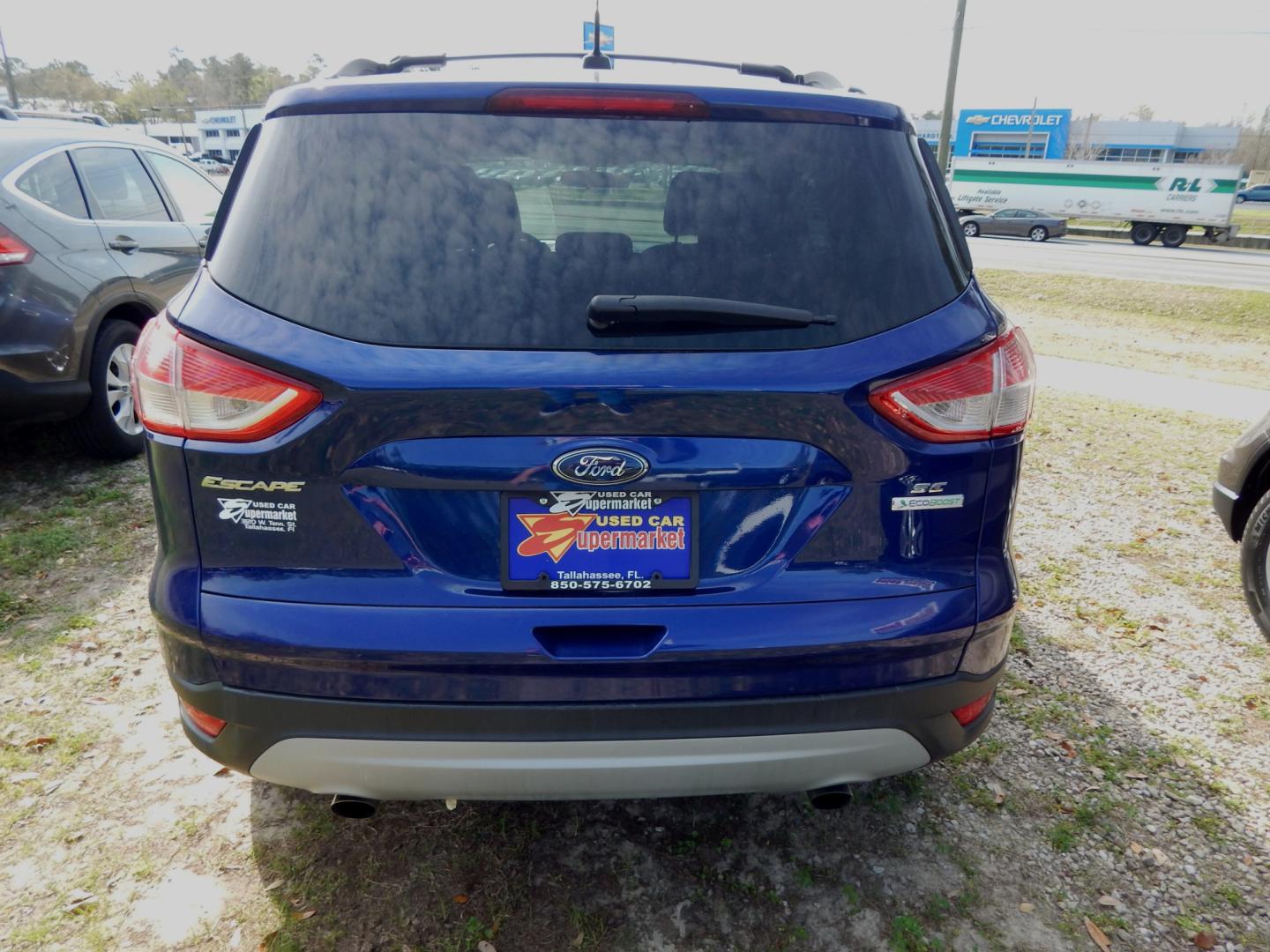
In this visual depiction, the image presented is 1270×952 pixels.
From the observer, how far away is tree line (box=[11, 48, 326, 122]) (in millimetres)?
78562

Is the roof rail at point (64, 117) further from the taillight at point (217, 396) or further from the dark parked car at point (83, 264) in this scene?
the taillight at point (217, 396)

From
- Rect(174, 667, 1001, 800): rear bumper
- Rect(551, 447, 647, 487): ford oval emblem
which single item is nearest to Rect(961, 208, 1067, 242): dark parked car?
Rect(174, 667, 1001, 800): rear bumper

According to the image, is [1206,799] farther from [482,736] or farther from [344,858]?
[344,858]

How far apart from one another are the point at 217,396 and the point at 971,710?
70.1 inches

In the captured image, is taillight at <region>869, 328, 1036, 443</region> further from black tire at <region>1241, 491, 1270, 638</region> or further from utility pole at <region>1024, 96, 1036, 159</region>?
utility pole at <region>1024, 96, 1036, 159</region>

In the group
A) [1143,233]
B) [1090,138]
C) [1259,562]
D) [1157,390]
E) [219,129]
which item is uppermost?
[1090,138]

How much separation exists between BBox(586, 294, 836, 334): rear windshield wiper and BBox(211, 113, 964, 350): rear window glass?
0.06 ft

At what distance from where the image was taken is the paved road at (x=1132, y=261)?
22.8 metres

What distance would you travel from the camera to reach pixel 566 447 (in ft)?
5.81

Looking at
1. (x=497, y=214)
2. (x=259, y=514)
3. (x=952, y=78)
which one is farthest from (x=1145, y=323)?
(x=259, y=514)

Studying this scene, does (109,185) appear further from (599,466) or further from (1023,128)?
(1023,128)

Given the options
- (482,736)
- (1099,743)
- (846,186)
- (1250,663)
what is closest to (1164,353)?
(1250,663)

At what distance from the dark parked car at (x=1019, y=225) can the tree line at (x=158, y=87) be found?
5365cm

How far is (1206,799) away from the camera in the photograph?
2.77m
